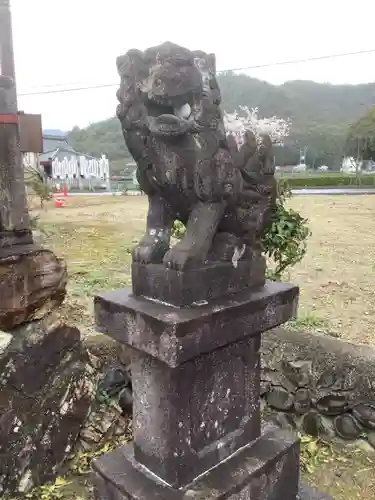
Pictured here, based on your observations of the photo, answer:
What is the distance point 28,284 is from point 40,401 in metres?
0.69

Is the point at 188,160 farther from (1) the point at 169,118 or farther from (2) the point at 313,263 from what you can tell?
(2) the point at 313,263

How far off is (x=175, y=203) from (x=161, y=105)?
1.20ft

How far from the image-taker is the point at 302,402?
9.82ft

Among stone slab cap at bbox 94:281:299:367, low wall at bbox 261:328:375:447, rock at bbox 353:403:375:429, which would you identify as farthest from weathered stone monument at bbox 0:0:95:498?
rock at bbox 353:403:375:429

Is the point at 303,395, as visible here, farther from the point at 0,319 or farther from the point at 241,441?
the point at 0,319

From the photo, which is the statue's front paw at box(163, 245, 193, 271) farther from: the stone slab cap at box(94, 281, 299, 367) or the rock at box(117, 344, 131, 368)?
the rock at box(117, 344, 131, 368)

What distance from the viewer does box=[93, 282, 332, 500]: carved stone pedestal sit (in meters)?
1.50

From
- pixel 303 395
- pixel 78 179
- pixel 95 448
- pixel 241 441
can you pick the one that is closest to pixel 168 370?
pixel 241 441

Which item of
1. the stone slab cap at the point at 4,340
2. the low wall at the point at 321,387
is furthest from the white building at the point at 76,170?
the stone slab cap at the point at 4,340

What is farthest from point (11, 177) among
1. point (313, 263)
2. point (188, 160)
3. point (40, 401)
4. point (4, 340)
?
point (313, 263)

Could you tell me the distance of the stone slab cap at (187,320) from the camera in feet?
4.62

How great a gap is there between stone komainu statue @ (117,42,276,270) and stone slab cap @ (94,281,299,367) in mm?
161

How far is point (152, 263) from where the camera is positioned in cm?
165

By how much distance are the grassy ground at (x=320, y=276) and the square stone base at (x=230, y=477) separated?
774 mm
